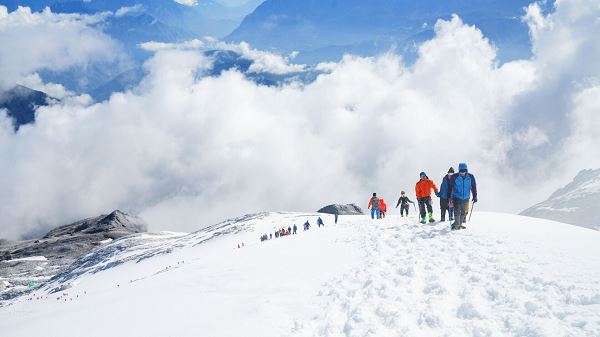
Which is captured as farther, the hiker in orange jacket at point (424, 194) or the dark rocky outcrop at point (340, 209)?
the dark rocky outcrop at point (340, 209)

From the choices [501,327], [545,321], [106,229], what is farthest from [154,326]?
[106,229]

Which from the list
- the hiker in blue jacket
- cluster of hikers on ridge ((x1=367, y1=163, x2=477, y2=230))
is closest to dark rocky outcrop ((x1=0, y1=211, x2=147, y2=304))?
cluster of hikers on ridge ((x1=367, y1=163, x2=477, y2=230))

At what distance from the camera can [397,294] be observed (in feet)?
40.4

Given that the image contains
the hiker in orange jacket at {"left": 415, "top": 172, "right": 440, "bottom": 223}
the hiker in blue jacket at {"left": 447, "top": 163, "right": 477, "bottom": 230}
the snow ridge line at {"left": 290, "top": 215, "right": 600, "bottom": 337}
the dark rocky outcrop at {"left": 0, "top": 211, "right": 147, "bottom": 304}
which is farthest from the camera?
the dark rocky outcrop at {"left": 0, "top": 211, "right": 147, "bottom": 304}

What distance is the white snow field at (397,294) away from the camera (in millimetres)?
9953

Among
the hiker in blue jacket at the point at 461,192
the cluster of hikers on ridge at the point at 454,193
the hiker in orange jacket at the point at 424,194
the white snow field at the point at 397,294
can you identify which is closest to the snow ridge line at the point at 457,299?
the white snow field at the point at 397,294

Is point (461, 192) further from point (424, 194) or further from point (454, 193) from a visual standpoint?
point (424, 194)

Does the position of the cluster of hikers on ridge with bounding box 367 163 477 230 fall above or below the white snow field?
above

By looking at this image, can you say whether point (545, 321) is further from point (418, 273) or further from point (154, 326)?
point (154, 326)

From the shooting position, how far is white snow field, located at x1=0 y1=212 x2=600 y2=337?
9953 millimetres

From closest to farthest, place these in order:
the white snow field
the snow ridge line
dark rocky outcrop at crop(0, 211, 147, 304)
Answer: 1. the snow ridge line
2. the white snow field
3. dark rocky outcrop at crop(0, 211, 147, 304)

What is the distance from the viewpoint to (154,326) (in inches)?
481

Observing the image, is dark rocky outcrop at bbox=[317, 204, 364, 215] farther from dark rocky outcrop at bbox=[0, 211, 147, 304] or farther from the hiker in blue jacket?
the hiker in blue jacket

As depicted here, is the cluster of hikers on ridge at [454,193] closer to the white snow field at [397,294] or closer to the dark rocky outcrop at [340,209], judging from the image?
the white snow field at [397,294]
